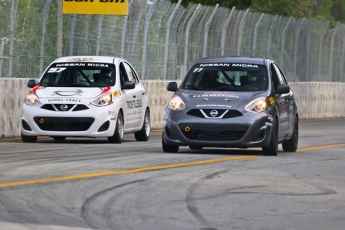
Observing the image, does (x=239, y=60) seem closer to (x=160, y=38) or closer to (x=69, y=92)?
(x=69, y=92)

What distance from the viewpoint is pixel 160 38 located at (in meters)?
29.0

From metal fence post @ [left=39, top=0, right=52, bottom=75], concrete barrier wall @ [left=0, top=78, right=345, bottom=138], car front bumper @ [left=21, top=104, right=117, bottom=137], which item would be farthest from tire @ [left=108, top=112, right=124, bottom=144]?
metal fence post @ [left=39, top=0, right=52, bottom=75]

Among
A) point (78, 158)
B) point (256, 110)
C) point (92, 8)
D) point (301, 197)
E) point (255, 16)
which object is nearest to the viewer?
point (301, 197)

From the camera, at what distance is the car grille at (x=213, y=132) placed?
622 inches

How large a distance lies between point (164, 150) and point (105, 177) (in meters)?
4.56

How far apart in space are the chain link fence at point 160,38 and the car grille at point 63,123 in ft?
10.6

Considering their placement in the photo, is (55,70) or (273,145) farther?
(55,70)

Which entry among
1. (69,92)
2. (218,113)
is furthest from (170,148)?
(69,92)

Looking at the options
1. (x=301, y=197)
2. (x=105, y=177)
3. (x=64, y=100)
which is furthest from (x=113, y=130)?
(x=301, y=197)

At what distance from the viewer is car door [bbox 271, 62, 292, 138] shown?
1695 centimetres

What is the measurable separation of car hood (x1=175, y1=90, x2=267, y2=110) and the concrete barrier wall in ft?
17.2

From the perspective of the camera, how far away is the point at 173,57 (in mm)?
29953

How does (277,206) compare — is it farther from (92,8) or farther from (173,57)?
(173,57)

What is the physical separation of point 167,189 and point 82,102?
25.4ft
